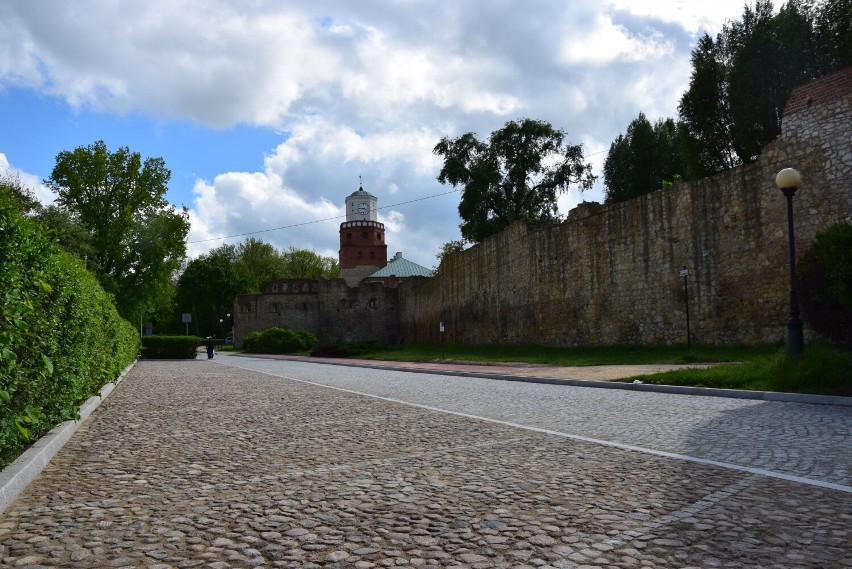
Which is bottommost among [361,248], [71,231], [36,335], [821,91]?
[36,335]

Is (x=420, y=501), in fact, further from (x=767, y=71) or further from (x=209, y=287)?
(x=209, y=287)

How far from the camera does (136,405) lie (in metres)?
11.2

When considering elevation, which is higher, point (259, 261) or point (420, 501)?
point (259, 261)

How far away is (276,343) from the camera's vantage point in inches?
2042

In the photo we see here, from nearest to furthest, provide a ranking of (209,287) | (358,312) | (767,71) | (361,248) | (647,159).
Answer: (767,71) → (647,159) → (358,312) → (209,287) → (361,248)

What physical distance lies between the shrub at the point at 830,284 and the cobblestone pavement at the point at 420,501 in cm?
470

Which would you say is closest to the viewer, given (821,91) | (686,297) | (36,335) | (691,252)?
(36,335)

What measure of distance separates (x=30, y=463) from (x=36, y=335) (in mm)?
1390

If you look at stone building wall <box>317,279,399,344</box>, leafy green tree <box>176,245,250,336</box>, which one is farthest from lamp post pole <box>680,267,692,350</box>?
leafy green tree <box>176,245,250,336</box>

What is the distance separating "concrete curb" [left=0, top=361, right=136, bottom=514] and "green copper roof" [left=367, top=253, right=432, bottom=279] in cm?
6805

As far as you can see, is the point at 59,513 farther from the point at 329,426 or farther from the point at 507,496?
the point at 329,426

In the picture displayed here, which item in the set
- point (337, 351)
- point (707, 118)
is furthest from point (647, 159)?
point (337, 351)

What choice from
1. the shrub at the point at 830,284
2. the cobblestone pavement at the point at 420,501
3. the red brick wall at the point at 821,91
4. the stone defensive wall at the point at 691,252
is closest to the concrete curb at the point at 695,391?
the cobblestone pavement at the point at 420,501

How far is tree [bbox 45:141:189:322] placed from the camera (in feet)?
122
